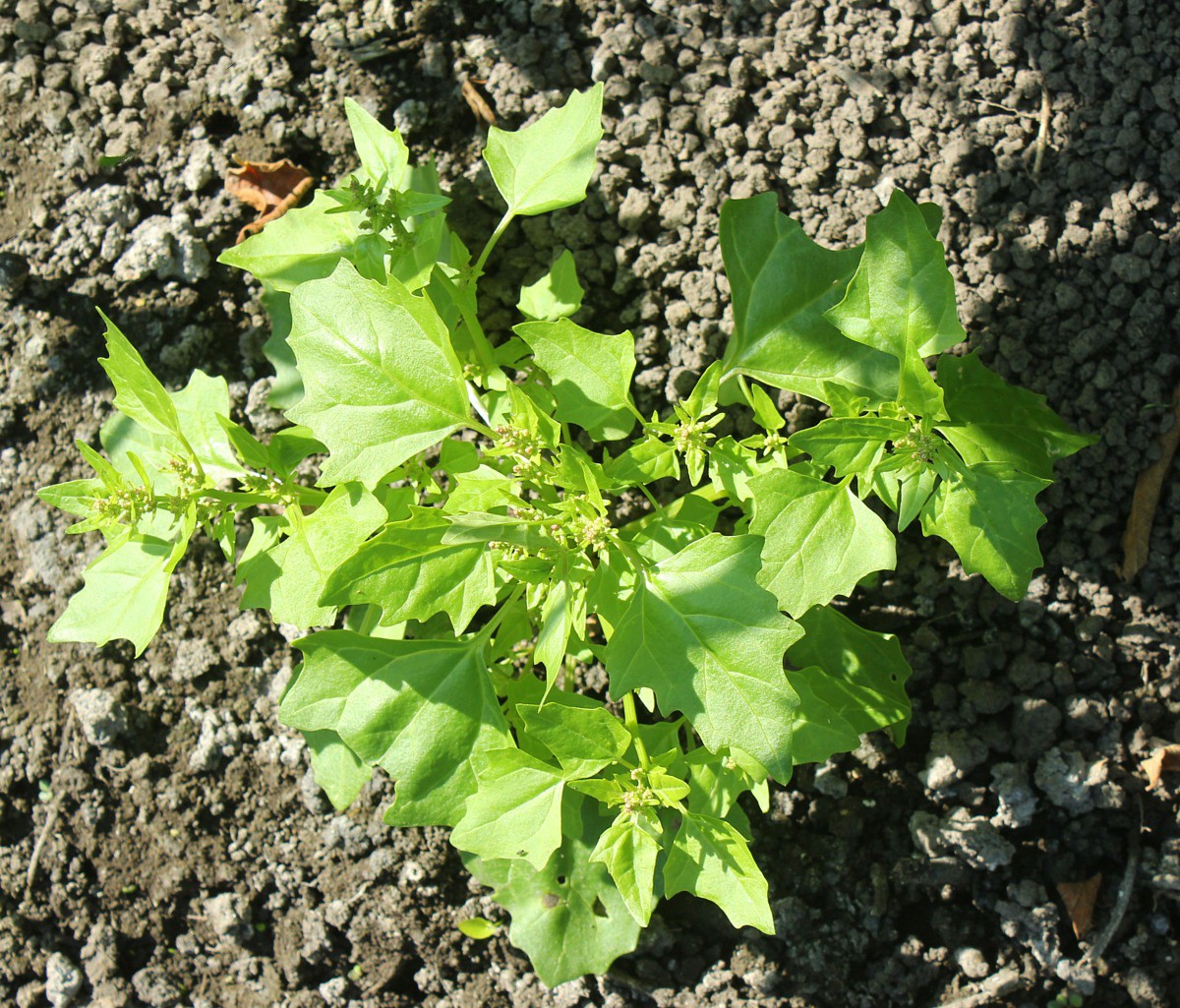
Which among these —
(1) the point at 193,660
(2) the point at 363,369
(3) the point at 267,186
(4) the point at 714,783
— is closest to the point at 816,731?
(4) the point at 714,783

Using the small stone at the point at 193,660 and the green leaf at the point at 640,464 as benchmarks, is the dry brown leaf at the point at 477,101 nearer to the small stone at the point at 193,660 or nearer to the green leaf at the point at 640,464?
the green leaf at the point at 640,464

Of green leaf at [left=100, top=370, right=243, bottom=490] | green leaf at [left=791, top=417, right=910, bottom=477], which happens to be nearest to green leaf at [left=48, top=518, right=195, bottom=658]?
green leaf at [left=100, top=370, right=243, bottom=490]

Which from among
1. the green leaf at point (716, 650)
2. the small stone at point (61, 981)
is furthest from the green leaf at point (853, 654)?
the small stone at point (61, 981)

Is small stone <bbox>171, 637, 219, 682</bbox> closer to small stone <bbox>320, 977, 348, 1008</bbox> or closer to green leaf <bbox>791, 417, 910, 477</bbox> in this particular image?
small stone <bbox>320, 977, 348, 1008</bbox>

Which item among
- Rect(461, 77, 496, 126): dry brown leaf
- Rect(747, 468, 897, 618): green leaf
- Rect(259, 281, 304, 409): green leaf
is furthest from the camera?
Rect(461, 77, 496, 126): dry brown leaf

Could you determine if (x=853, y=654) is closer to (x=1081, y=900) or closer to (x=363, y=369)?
(x=1081, y=900)

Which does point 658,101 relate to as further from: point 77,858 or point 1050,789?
point 77,858
